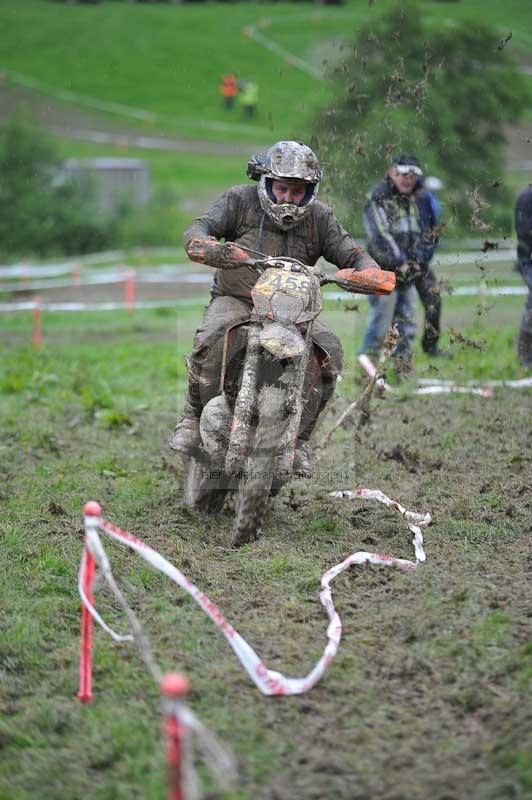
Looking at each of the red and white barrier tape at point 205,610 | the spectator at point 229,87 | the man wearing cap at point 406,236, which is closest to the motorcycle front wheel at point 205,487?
the red and white barrier tape at point 205,610

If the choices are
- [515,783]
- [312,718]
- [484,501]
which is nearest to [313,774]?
[312,718]

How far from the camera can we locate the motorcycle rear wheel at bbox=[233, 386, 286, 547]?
6148 millimetres

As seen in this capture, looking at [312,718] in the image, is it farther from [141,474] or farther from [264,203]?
[141,474]

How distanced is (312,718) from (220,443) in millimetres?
2473

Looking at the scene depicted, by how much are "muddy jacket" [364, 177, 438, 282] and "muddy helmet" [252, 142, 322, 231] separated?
3734 mm

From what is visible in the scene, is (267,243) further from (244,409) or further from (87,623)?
(87,623)

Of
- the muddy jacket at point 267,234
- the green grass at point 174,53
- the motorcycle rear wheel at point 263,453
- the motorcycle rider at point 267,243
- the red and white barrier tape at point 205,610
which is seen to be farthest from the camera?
the green grass at point 174,53

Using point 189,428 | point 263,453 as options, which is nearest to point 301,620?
point 263,453

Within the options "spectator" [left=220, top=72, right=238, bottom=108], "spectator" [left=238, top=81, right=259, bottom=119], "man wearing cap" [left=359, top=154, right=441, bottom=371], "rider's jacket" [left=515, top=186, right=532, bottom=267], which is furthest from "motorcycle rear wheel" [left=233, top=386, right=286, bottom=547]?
"spectator" [left=220, top=72, right=238, bottom=108]

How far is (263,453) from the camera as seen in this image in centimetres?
620

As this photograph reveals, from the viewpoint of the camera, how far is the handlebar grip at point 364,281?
261 inches

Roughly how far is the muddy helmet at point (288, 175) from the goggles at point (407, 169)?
384 centimetres

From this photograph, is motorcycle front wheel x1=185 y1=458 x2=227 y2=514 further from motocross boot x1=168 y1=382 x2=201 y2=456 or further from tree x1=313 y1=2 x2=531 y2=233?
tree x1=313 y1=2 x2=531 y2=233

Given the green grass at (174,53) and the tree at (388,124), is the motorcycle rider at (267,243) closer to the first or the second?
the tree at (388,124)
